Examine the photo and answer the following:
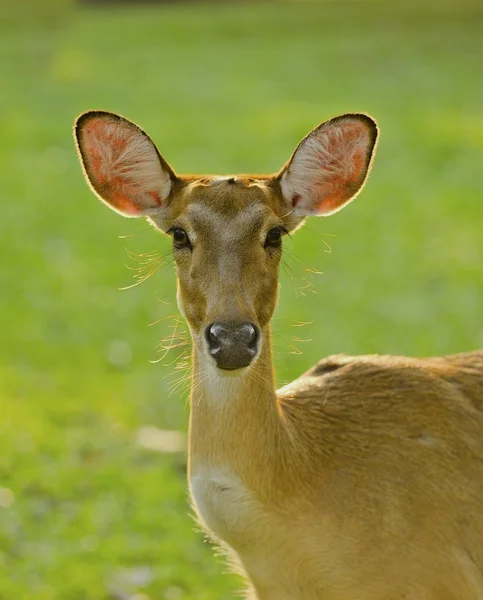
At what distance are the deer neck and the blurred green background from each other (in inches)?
27.8

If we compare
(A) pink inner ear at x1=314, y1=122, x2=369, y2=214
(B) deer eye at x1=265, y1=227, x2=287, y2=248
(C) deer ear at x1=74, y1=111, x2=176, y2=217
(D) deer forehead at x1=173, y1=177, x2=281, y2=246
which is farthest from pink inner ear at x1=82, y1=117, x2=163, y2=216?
(A) pink inner ear at x1=314, y1=122, x2=369, y2=214

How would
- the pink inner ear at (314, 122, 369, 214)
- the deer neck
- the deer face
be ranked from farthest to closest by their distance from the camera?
the pink inner ear at (314, 122, 369, 214)
the deer neck
the deer face

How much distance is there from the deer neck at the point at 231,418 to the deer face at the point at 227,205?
0.16m

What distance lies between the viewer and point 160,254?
20.4 feet

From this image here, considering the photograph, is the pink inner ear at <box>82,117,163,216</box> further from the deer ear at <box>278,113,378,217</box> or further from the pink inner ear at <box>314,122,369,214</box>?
the pink inner ear at <box>314,122,369,214</box>

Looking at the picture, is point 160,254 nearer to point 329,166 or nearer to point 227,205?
point 329,166

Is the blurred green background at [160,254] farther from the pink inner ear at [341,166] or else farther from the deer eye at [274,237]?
the deer eye at [274,237]

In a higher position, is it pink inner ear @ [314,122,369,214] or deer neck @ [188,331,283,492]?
pink inner ear @ [314,122,369,214]

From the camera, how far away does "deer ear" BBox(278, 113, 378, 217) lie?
428cm

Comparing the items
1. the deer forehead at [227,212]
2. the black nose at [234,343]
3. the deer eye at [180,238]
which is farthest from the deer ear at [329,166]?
the black nose at [234,343]

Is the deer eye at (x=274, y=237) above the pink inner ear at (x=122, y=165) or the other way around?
the other way around

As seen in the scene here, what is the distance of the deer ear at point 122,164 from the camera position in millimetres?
4266

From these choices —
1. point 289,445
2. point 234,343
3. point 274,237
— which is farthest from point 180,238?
point 289,445

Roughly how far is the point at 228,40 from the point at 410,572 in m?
22.0
